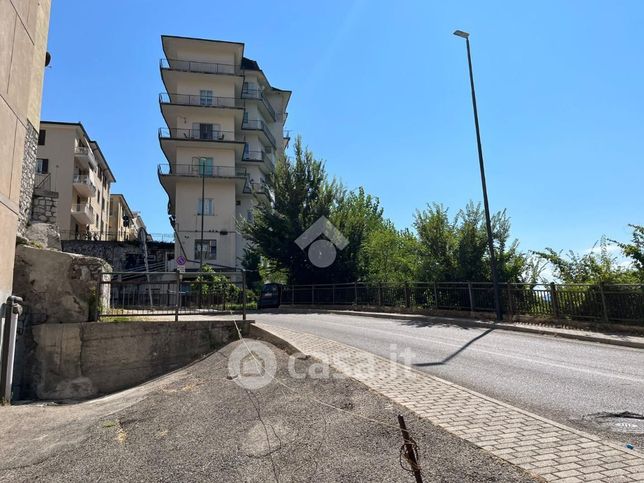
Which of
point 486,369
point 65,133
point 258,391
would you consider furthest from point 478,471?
point 65,133

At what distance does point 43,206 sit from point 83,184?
34086 millimetres

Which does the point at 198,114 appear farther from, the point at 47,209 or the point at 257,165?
the point at 47,209

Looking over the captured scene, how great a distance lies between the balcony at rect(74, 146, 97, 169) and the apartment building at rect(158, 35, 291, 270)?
31.0 ft

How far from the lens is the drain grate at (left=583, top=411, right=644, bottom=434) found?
4.86 metres

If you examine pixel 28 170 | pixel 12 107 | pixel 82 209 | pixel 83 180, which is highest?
pixel 83 180

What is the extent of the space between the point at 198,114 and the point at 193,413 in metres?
44.4

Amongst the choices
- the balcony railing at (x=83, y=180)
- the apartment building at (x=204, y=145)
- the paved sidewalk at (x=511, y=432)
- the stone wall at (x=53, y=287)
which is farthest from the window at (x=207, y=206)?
the paved sidewalk at (x=511, y=432)

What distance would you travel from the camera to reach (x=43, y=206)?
1809 centimetres

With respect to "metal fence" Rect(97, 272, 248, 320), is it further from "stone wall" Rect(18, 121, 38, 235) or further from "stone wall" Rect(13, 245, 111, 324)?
"stone wall" Rect(18, 121, 38, 235)

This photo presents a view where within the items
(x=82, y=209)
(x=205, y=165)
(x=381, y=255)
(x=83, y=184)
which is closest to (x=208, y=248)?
(x=205, y=165)

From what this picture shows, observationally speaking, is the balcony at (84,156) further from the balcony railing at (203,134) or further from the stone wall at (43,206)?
the stone wall at (43,206)

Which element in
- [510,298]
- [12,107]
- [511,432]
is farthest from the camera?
[510,298]

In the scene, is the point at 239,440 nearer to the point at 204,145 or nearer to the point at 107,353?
the point at 107,353

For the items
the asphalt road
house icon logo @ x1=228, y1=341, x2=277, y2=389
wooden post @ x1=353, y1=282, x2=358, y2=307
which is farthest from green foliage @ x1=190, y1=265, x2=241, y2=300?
wooden post @ x1=353, y1=282, x2=358, y2=307
